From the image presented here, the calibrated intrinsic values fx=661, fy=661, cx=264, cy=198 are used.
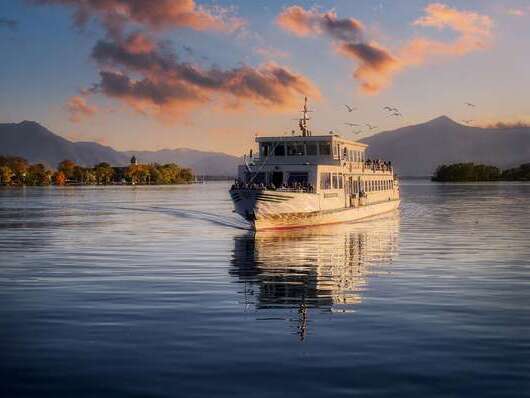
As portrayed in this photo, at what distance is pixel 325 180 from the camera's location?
5975 centimetres

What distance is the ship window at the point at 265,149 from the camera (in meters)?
62.5

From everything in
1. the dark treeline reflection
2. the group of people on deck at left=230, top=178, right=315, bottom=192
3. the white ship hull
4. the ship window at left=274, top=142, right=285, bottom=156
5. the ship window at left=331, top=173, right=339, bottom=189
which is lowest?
the dark treeline reflection

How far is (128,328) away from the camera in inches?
712

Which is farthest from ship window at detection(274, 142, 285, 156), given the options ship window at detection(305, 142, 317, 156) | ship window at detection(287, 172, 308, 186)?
ship window at detection(287, 172, 308, 186)

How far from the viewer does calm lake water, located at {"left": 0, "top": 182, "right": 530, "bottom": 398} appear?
13.4 m

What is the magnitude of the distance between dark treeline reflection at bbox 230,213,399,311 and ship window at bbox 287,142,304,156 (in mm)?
9360

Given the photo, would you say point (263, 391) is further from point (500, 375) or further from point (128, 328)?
point (128, 328)

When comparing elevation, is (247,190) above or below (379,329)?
above

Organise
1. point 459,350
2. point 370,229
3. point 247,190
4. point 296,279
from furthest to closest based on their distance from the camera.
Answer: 1. point 370,229
2. point 247,190
3. point 296,279
4. point 459,350

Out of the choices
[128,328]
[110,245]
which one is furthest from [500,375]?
[110,245]

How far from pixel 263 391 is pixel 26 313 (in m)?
10.5

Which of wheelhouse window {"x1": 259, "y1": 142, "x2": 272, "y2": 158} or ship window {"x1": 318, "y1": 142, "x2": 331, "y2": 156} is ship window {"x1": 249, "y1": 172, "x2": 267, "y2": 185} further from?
ship window {"x1": 318, "y1": 142, "x2": 331, "y2": 156}

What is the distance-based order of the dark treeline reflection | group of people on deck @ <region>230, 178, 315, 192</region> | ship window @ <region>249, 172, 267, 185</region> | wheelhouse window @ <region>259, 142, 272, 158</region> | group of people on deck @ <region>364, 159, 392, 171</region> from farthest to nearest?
group of people on deck @ <region>364, 159, 392, 171</region> → wheelhouse window @ <region>259, 142, 272, 158</region> → ship window @ <region>249, 172, 267, 185</region> → group of people on deck @ <region>230, 178, 315, 192</region> → the dark treeline reflection

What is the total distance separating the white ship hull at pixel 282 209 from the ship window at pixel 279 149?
649 centimetres
